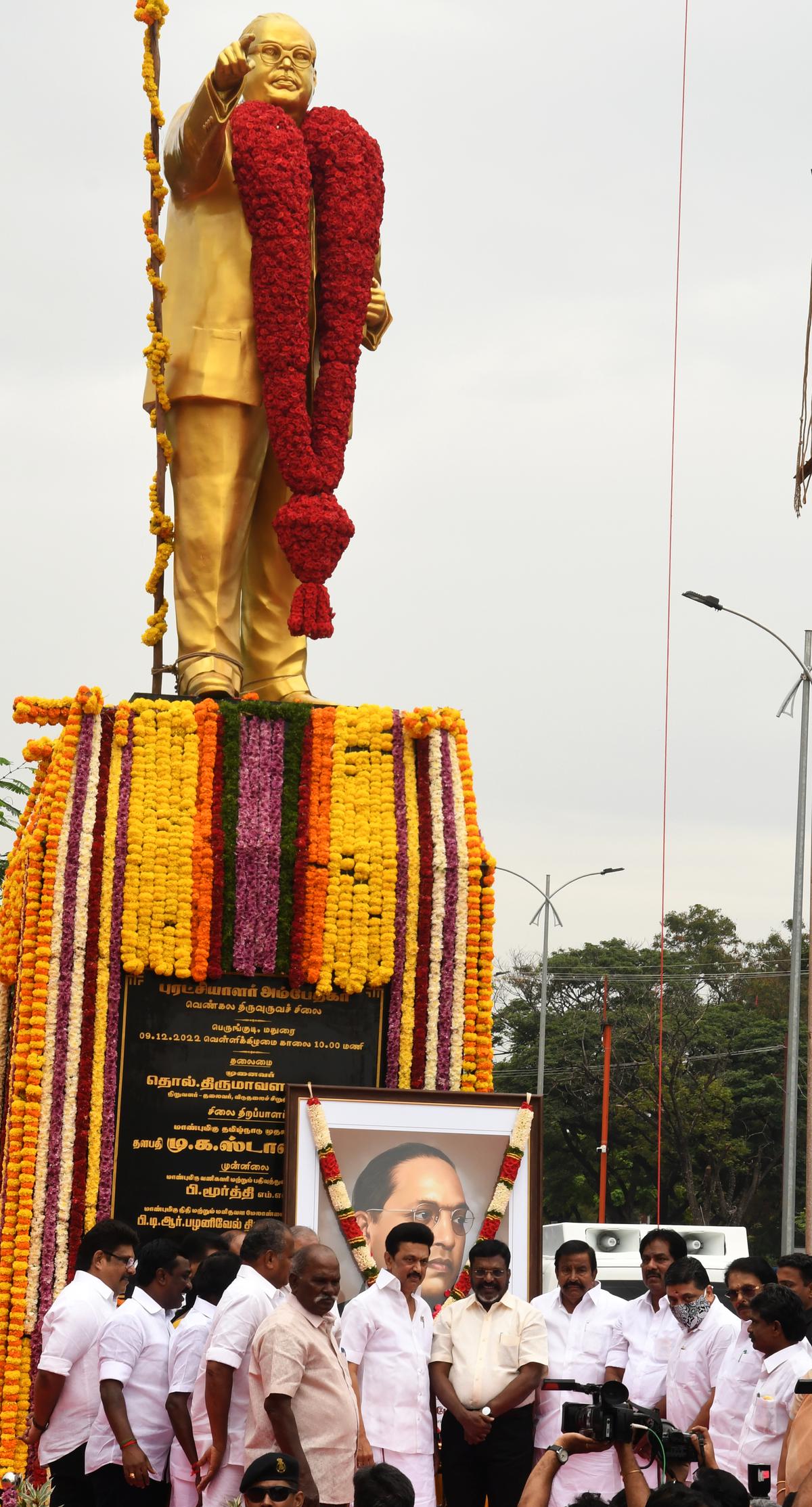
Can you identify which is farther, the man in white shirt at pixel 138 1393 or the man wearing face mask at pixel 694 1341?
the man wearing face mask at pixel 694 1341

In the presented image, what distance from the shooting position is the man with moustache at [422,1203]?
9688mm

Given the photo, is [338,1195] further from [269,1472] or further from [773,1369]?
[269,1472]

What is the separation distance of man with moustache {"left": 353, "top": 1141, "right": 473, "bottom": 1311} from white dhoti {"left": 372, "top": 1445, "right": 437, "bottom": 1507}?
2148mm

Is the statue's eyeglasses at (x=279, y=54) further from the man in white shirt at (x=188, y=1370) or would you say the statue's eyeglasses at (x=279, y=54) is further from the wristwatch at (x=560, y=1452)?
the wristwatch at (x=560, y=1452)

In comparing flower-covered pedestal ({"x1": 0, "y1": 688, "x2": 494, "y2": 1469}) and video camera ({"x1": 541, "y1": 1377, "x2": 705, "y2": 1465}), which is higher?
flower-covered pedestal ({"x1": 0, "y1": 688, "x2": 494, "y2": 1469})

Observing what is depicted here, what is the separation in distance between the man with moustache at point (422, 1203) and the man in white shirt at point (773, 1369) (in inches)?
117

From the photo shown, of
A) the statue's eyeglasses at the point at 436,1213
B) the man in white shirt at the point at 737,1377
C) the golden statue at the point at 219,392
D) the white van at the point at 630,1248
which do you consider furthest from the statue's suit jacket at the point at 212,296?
the white van at the point at 630,1248

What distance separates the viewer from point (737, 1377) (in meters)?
7.44

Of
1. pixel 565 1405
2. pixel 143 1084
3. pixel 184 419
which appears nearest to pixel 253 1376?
pixel 565 1405

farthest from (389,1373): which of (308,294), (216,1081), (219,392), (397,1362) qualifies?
(308,294)

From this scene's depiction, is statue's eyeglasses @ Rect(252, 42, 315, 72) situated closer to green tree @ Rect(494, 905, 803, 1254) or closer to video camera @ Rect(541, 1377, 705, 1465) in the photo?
video camera @ Rect(541, 1377, 705, 1465)

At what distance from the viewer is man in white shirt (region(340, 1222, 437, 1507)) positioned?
7.33m

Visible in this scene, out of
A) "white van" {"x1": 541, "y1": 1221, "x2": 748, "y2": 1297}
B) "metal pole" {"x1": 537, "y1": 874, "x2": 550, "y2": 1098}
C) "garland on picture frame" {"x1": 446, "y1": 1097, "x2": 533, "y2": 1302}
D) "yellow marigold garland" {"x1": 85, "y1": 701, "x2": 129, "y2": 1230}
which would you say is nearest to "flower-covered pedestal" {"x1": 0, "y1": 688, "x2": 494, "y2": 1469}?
"yellow marigold garland" {"x1": 85, "y1": 701, "x2": 129, "y2": 1230}

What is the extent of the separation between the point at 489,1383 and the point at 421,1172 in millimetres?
2448
